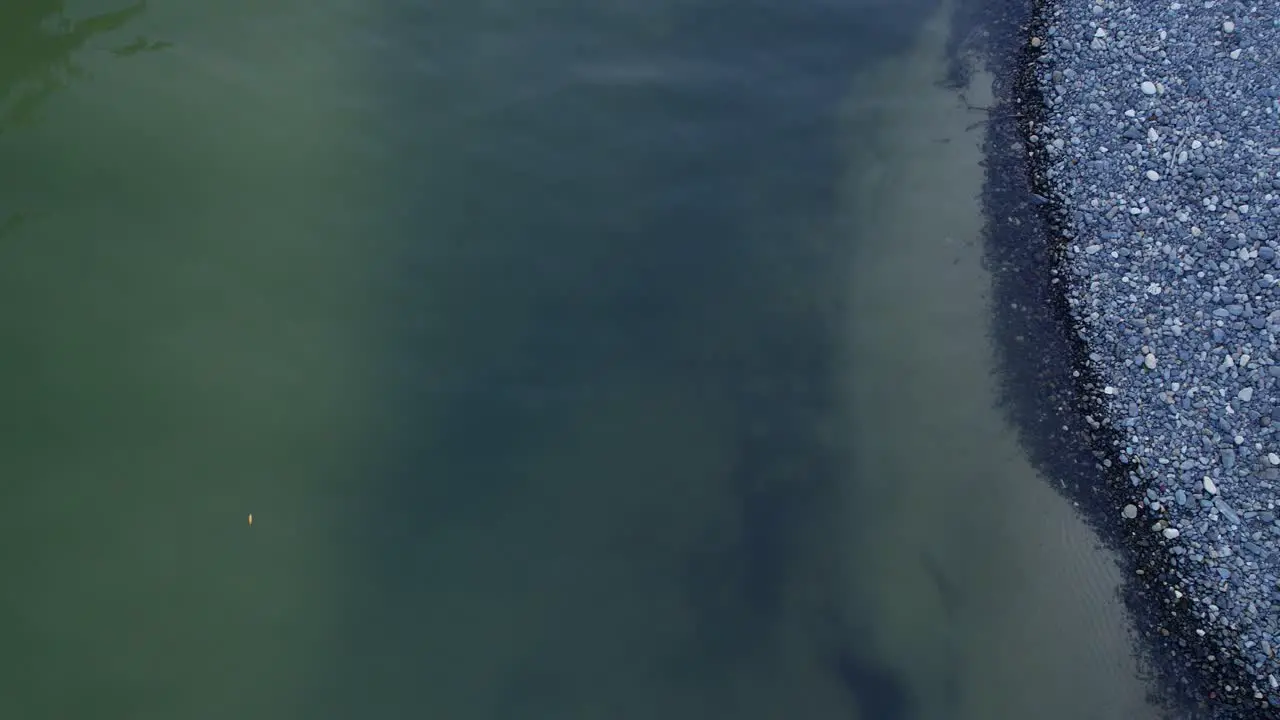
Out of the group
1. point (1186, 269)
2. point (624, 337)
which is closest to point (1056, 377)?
point (1186, 269)

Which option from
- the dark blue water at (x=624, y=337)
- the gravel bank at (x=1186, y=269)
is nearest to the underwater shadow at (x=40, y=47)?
the dark blue water at (x=624, y=337)

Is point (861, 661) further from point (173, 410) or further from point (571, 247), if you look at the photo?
point (173, 410)

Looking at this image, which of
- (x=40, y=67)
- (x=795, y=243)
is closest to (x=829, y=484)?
(x=795, y=243)

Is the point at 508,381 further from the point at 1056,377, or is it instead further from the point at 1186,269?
the point at 1186,269

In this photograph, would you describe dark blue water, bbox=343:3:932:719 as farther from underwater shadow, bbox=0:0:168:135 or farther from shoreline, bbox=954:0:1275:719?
underwater shadow, bbox=0:0:168:135

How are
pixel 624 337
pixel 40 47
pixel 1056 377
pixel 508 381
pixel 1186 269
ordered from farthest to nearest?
pixel 40 47, pixel 1186 269, pixel 1056 377, pixel 624 337, pixel 508 381

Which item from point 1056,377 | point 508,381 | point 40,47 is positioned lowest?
point 1056,377

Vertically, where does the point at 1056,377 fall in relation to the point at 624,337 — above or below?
below

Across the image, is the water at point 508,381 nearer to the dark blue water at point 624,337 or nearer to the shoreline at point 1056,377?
the dark blue water at point 624,337
